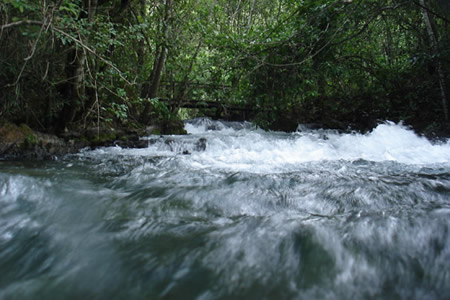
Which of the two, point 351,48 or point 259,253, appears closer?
point 259,253

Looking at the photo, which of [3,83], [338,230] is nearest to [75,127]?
[3,83]

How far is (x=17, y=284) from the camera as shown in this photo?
1409 mm

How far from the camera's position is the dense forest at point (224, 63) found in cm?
464

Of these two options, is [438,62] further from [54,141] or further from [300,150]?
[54,141]

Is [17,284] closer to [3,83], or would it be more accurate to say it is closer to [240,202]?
[240,202]

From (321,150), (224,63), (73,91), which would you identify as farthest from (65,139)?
(321,150)

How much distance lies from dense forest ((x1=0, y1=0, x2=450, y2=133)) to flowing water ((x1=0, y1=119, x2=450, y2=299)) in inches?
74.3

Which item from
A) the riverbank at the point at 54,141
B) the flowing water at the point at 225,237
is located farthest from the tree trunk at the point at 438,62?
the riverbank at the point at 54,141

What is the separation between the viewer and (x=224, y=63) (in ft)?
19.1

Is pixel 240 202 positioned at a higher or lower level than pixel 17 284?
higher

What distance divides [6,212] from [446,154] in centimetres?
667

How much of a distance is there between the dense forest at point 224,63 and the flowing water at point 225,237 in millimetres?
1888

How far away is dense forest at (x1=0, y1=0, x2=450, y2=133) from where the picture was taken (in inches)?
183

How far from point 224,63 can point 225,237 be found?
15.3 feet
